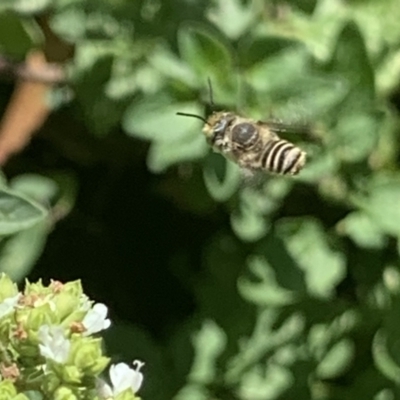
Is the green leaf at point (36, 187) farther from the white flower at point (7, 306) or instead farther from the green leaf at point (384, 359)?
the white flower at point (7, 306)

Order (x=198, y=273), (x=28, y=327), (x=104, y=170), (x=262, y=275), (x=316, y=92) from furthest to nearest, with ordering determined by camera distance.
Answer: (x=104, y=170) → (x=198, y=273) → (x=262, y=275) → (x=316, y=92) → (x=28, y=327)

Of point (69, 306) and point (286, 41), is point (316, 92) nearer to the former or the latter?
point (286, 41)

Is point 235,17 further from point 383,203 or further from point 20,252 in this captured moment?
point 20,252

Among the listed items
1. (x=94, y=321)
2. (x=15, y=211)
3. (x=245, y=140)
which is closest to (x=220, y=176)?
(x=245, y=140)

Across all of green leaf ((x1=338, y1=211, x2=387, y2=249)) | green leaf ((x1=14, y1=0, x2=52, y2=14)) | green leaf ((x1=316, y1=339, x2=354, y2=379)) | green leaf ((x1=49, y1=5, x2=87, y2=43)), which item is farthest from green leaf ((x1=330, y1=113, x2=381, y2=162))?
green leaf ((x1=14, y1=0, x2=52, y2=14))

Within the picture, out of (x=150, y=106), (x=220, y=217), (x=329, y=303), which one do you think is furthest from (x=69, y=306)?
(x=220, y=217)

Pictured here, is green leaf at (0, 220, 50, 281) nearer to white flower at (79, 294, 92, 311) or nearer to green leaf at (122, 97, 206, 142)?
green leaf at (122, 97, 206, 142)
